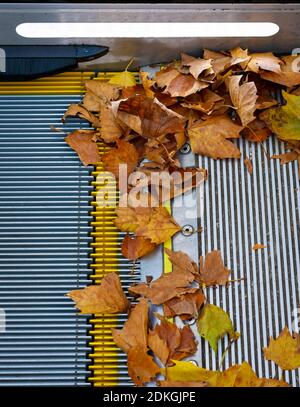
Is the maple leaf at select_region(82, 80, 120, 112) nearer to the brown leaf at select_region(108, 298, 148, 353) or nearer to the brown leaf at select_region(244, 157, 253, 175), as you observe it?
the brown leaf at select_region(244, 157, 253, 175)

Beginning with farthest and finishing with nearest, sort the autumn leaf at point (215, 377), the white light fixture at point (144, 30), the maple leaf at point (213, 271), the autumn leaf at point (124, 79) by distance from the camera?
the autumn leaf at point (124, 79)
the white light fixture at point (144, 30)
the maple leaf at point (213, 271)
the autumn leaf at point (215, 377)

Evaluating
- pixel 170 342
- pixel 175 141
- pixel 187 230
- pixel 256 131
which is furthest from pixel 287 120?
pixel 170 342

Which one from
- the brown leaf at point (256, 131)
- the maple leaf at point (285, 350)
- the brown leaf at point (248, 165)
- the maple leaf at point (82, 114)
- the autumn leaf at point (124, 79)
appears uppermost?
the autumn leaf at point (124, 79)

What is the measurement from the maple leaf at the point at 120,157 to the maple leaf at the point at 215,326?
47 centimetres

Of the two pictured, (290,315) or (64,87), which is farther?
(64,87)

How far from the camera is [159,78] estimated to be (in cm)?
182

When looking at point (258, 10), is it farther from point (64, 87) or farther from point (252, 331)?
point (252, 331)

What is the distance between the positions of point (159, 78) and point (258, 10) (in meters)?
0.34

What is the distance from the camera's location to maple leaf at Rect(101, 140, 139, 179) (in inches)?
69.5

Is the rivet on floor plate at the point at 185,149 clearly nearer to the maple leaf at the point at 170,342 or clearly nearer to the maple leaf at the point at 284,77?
Result: the maple leaf at the point at 284,77

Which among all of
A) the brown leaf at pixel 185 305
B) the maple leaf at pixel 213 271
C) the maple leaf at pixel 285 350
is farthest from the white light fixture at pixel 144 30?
the maple leaf at pixel 285 350

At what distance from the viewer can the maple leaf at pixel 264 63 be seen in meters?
1.78

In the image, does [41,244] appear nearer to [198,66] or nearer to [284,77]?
[198,66]
